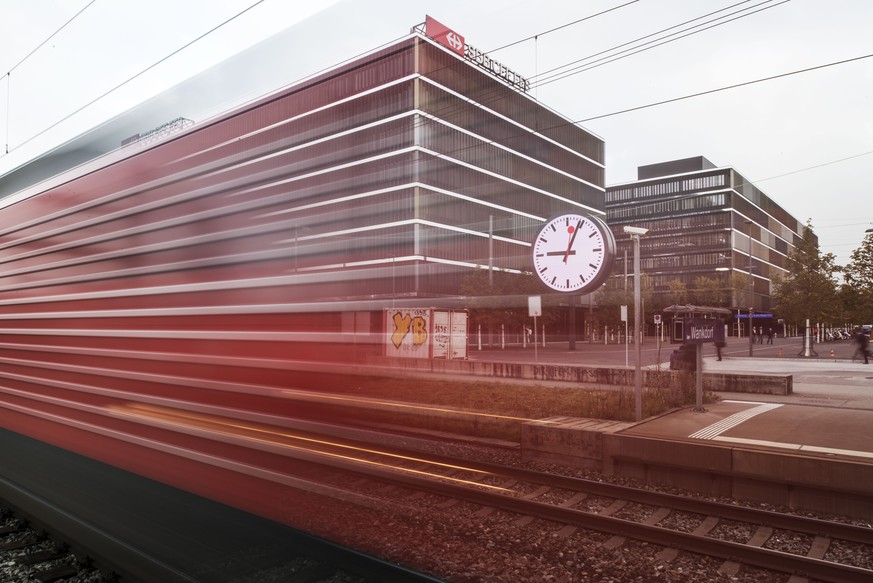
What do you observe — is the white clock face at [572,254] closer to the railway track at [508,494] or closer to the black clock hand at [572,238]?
the black clock hand at [572,238]

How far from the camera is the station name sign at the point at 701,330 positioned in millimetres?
8312

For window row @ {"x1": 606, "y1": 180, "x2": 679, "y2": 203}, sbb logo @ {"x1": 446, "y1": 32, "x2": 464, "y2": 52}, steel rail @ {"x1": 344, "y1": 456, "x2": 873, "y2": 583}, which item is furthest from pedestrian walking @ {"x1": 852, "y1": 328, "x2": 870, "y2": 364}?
sbb logo @ {"x1": 446, "y1": 32, "x2": 464, "y2": 52}

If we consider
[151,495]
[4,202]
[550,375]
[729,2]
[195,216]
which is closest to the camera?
[195,216]

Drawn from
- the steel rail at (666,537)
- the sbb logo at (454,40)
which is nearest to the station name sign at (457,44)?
the sbb logo at (454,40)

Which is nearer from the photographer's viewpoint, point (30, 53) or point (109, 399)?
point (109, 399)

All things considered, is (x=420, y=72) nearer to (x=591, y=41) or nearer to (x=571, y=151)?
(x=571, y=151)

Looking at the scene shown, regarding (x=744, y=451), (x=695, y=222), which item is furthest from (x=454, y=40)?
(x=695, y=222)

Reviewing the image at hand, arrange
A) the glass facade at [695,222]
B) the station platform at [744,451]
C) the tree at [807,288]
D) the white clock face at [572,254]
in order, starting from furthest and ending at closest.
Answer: the tree at [807,288] → the glass facade at [695,222] → the station platform at [744,451] → the white clock face at [572,254]

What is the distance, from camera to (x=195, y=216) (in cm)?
235

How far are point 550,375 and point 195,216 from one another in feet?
47.1

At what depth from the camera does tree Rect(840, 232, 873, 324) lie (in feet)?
34.7

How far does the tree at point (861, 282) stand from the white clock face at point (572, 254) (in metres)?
7.78

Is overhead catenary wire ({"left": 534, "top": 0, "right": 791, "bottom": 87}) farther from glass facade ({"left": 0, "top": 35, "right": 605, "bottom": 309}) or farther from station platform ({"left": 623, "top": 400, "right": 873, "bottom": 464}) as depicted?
station platform ({"left": 623, "top": 400, "right": 873, "bottom": 464})

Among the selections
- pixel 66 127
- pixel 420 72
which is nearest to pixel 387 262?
pixel 420 72
